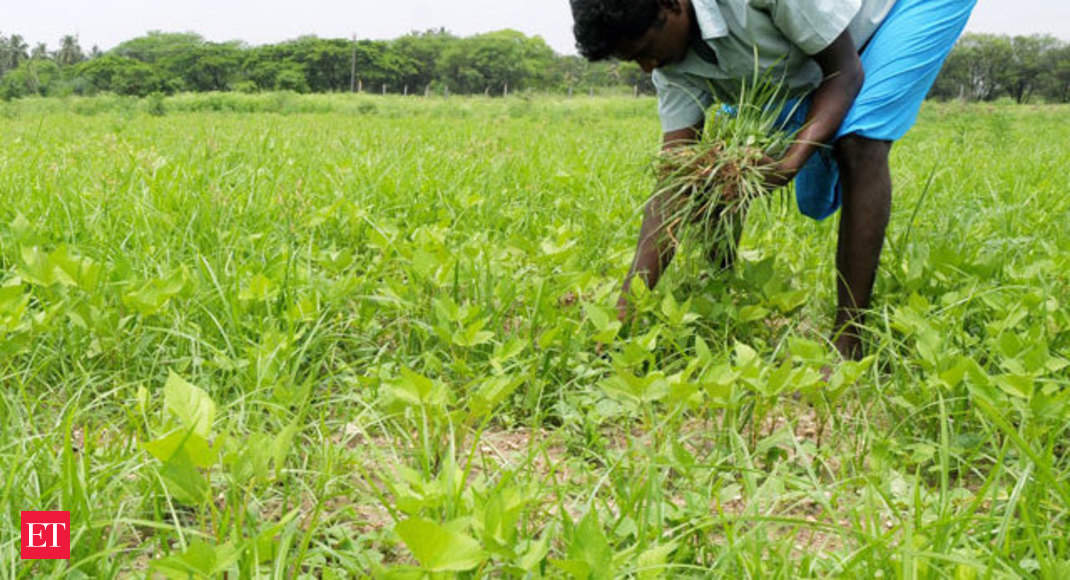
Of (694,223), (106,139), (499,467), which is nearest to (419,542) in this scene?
(499,467)

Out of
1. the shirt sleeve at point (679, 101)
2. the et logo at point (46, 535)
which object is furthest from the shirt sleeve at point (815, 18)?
the et logo at point (46, 535)

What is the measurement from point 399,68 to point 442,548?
242 feet

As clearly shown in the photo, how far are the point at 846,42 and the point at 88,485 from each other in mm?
1722

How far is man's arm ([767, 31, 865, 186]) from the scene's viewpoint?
1721mm

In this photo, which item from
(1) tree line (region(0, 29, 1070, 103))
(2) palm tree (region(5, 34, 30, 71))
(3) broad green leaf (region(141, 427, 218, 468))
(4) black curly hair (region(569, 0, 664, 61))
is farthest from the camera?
(2) palm tree (region(5, 34, 30, 71))

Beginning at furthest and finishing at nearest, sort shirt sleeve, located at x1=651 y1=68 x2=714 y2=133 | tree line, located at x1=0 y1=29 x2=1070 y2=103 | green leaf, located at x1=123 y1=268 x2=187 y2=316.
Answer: tree line, located at x1=0 y1=29 x2=1070 y2=103 → shirt sleeve, located at x1=651 y1=68 x2=714 y2=133 → green leaf, located at x1=123 y1=268 x2=187 y2=316

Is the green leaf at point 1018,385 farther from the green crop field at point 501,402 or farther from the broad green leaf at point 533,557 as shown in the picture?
the broad green leaf at point 533,557

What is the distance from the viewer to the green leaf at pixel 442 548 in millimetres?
769

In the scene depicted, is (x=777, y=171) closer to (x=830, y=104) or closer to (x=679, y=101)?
(x=830, y=104)

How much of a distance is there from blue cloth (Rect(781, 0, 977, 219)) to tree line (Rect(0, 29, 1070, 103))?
105 feet

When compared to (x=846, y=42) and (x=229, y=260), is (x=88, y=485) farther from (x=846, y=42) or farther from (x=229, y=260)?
(x=846, y=42)

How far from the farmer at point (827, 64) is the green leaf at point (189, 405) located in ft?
3.58

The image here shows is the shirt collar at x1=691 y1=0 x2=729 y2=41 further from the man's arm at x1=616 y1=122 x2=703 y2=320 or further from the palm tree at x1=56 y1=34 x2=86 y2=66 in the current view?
the palm tree at x1=56 y1=34 x2=86 y2=66

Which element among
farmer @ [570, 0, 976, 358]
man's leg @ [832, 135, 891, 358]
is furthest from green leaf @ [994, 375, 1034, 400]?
man's leg @ [832, 135, 891, 358]
